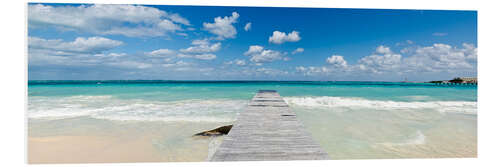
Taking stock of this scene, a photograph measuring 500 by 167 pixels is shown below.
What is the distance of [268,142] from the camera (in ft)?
8.71

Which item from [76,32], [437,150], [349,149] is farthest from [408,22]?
[76,32]

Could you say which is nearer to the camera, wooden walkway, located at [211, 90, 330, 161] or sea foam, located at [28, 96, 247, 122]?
wooden walkway, located at [211, 90, 330, 161]

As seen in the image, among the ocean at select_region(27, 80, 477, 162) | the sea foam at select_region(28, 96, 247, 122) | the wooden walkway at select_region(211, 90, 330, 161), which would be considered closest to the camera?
the wooden walkway at select_region(211, 90, 330, 161)

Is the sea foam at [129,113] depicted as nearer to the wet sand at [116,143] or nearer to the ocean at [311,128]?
the ocean at [311,128]

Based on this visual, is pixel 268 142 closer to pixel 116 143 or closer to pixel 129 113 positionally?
pixel 116 143

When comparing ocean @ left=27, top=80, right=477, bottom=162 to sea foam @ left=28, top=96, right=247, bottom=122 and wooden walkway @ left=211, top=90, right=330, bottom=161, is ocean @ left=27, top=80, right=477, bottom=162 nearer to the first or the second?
sea foam @ left=28, top=96, right=247, bottom=122

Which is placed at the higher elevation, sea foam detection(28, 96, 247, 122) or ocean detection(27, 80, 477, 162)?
sea foam detection(28, 96, 247, 122)

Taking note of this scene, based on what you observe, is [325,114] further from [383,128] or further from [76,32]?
[76,32]

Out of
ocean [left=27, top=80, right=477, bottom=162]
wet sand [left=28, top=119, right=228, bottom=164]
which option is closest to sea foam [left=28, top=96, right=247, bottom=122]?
ocean [left=27, top=80, right=477, bottom=162]

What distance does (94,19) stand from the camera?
4.65 metres

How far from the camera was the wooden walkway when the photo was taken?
2266 millimetres

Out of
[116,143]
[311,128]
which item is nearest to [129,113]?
[116,143]

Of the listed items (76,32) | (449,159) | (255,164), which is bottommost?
(449,159)

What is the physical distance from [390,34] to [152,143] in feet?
20.1
